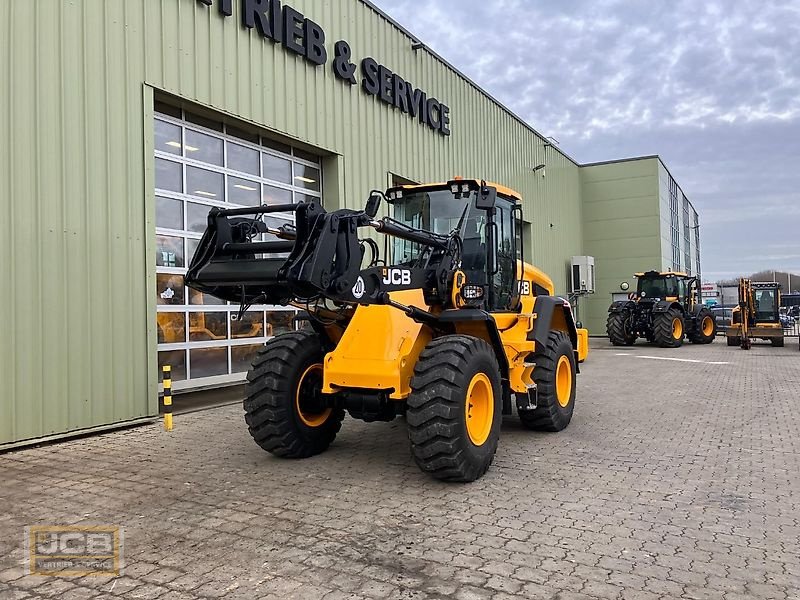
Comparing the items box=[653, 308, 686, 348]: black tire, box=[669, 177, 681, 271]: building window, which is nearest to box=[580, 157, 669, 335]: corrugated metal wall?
box=[669, 177, 681, 271]: building window

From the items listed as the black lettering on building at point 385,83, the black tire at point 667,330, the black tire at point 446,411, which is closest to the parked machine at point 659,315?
the black tire at point 667,330

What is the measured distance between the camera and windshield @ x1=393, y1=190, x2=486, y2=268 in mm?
6520

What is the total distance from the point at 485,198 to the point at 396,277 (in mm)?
1519

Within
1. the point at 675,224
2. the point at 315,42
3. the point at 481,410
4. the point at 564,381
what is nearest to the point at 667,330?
the point at 564,381

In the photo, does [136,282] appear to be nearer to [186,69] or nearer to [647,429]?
[186,69]

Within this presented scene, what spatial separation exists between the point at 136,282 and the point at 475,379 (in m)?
5.06

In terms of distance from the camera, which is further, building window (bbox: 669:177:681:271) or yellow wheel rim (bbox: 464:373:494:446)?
building window (bbox: 669:177:681:271)

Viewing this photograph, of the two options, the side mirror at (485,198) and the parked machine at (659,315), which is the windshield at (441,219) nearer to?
the side mirror at (485,198)

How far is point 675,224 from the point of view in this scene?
3362 centimetres

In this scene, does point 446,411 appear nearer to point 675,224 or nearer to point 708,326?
→ point 708,326

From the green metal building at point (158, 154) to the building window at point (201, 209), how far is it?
0.09 ft

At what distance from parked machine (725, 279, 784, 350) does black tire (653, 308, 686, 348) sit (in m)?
1.69

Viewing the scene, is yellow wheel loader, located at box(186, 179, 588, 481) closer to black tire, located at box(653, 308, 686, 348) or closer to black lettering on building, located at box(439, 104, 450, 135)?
black lettering on building, located at box(439, 104, 450, 135)

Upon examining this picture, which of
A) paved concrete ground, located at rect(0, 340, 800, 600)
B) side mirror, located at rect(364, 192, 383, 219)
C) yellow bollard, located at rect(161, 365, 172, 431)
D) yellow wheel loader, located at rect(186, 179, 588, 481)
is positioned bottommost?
paved concrete ground, located at rect(0, 340, 800, 600)
